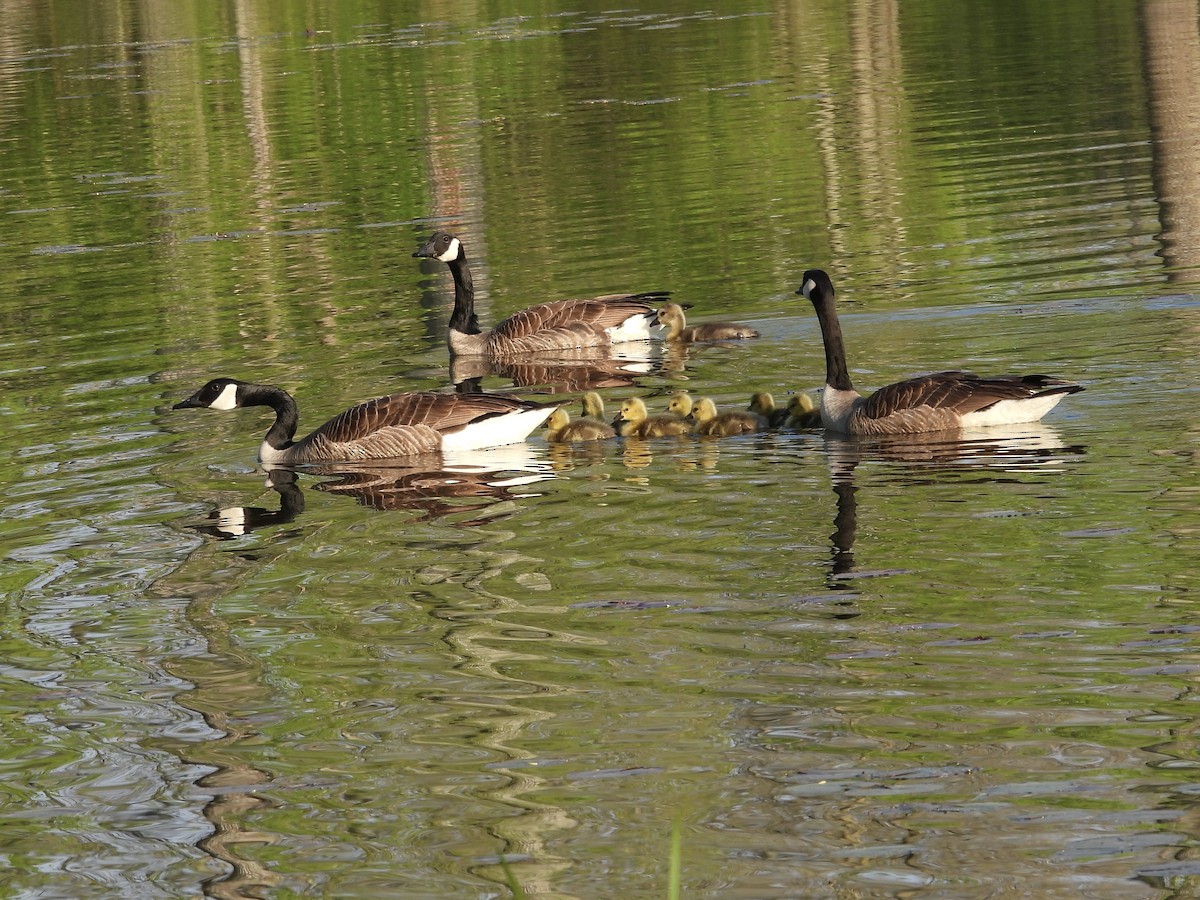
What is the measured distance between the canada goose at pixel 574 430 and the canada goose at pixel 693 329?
424cm

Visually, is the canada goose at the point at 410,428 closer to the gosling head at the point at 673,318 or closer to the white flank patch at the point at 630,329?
the gosling head at the point at 673,318

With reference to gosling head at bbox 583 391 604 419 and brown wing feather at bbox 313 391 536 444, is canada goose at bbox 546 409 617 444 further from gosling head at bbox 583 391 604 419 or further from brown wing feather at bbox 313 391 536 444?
gosling head at bbox 583 391 604 419

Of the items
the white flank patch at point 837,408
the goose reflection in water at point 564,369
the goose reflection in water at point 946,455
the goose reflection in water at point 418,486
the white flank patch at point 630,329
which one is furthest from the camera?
the white flank patch at point 630,329

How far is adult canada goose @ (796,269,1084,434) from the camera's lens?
48.8 ft

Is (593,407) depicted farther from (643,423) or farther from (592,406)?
(643,423)

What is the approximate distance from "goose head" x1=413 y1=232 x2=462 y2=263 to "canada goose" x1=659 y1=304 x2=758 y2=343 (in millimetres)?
3071

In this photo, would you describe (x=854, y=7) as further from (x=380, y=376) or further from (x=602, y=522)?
(x=602, y=522)

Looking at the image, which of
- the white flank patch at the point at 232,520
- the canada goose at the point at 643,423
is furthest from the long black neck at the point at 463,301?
the white flank patch at the point at 232,520

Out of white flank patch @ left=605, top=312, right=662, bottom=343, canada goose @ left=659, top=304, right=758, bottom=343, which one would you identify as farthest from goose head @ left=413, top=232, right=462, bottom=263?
canada goose @ left=659, top=304, right=758, bottom=343

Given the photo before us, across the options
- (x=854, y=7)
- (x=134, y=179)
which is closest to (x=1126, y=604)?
(x=134, y=179)

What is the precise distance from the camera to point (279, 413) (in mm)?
16844

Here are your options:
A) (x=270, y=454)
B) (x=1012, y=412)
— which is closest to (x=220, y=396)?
(x=270, y=454)

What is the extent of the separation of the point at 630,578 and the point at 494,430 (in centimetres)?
502

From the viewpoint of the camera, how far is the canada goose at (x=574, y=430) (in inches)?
642
